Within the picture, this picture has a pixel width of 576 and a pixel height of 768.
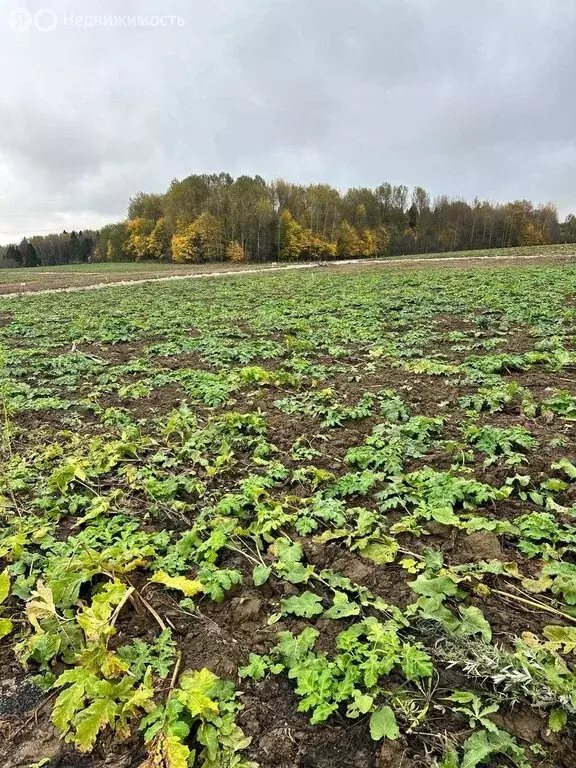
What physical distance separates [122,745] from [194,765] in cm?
37

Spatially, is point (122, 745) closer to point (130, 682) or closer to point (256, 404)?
point (130, 682)

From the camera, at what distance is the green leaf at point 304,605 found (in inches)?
111

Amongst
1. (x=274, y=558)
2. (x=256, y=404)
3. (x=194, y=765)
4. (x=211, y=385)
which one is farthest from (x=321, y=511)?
(x=211, y=385)

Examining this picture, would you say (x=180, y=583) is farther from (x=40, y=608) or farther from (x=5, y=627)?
(x=5, y=627)

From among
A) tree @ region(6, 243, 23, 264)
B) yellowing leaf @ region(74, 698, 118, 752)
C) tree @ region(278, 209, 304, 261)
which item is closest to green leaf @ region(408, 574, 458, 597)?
yellowing leaf @ region(74, 698, 118, 752)

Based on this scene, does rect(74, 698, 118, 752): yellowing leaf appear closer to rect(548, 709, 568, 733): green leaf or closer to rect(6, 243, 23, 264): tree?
rect(548, 709, 568, 733): green leaf

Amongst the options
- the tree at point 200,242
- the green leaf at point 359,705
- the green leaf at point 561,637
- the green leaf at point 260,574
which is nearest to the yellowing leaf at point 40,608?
the green leaf at point 260,574

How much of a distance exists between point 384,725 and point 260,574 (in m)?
1.23

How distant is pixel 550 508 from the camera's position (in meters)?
3.61

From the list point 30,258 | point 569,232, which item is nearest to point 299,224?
point 569,232

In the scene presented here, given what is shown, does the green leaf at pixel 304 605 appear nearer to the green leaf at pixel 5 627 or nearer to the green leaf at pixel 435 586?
the green leaf at pixel 435 586

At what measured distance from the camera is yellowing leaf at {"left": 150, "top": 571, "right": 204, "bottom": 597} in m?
2.92

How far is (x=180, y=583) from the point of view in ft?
9.65

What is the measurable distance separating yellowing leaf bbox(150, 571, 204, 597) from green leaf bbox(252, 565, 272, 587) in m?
0.36
